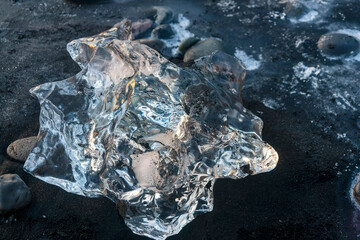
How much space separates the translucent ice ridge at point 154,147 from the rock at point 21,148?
0.42 meters

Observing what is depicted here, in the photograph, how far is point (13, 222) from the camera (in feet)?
11.3

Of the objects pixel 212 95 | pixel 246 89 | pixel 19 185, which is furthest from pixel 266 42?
pixel 19 185

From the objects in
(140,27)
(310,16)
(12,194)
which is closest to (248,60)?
(310,16)

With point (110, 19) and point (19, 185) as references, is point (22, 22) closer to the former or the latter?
point (110, 19)

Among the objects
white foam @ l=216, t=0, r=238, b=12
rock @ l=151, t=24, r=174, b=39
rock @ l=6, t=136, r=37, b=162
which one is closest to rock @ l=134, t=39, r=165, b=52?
rock @ l=151, t=24, r=174, b=39

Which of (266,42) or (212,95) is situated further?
(266,42)

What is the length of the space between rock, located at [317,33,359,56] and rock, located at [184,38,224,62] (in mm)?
1347

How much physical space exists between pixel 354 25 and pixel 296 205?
303 centimetres

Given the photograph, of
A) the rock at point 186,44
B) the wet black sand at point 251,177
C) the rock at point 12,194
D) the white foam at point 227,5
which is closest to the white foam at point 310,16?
the wet black sand at point 251,177

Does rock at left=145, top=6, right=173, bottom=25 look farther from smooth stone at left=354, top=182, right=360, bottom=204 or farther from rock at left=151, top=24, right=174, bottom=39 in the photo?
smooth stone at left=354, top=182, right=360, bottom=204

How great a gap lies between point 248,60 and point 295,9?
48.8 inches

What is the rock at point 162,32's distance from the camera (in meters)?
5.20

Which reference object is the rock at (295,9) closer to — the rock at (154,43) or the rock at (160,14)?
the rock at (160,14)

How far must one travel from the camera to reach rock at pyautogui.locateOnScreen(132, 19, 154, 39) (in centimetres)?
526
